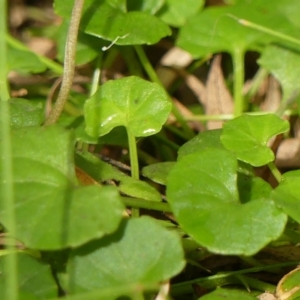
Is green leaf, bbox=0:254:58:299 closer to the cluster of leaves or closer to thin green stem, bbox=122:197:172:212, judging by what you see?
the cluster of leaves

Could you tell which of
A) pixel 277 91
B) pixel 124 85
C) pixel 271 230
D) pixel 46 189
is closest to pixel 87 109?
pixel 124 85

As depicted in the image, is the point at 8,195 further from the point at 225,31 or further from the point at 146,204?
the point at 225,31

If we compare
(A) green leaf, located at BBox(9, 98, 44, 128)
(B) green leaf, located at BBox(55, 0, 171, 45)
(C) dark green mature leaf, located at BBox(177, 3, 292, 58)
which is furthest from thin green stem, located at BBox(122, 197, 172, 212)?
(C) dark green mature leaf, located at BBox(177, 3, 292, 58)

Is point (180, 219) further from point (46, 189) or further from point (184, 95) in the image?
point (184, 95)

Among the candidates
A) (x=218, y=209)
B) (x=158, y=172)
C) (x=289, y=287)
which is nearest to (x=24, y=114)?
(x=158, y=172)

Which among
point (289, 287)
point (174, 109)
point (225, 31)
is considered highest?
point (225, 31)

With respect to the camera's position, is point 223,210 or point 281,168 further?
point 281,168
